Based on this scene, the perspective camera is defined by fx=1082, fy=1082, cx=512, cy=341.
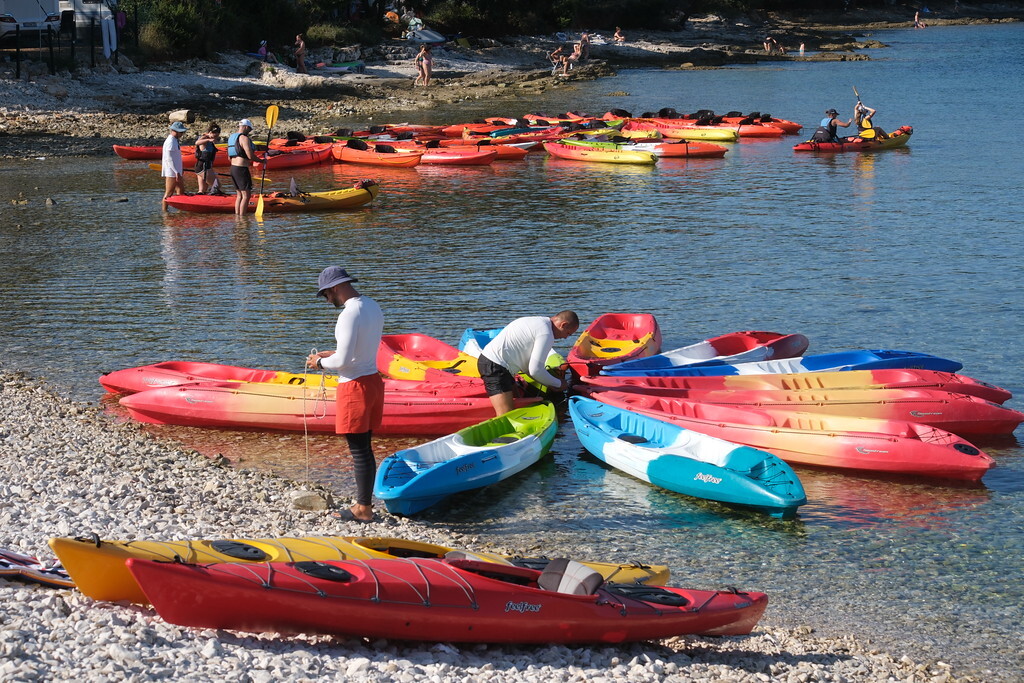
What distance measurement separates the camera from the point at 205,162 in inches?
926

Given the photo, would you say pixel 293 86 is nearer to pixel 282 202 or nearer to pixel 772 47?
pixel 282 202

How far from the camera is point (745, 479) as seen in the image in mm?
9797

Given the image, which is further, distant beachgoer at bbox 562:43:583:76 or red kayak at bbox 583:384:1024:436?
distant beachgoer at bbox 562:43:583:76

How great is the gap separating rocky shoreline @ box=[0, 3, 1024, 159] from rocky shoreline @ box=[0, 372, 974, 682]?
2390cm

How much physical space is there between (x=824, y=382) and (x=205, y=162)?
1582 cm

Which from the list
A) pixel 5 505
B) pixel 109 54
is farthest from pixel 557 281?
pixel 109 54

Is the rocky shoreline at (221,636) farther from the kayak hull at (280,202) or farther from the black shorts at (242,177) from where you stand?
the kayak hull at (280,202)

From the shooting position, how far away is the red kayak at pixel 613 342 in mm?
A: 12945

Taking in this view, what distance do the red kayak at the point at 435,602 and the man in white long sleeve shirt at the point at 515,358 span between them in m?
4.16

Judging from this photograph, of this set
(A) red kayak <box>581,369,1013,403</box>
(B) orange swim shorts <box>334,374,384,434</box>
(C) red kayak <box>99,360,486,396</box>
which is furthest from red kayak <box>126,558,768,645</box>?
(A) red kayak <box>581,369,1013,403</box>

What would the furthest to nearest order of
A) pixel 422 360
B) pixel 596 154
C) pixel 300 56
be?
pixel 300 56 → pixel 596 154 → pixel 422 360

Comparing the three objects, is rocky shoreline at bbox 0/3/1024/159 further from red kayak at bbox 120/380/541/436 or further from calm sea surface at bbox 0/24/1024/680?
red kayak at bbox 120/380/541/436

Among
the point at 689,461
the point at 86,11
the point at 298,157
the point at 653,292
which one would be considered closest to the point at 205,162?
the point at 298,157

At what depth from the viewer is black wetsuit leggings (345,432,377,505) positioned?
28.7 feet
